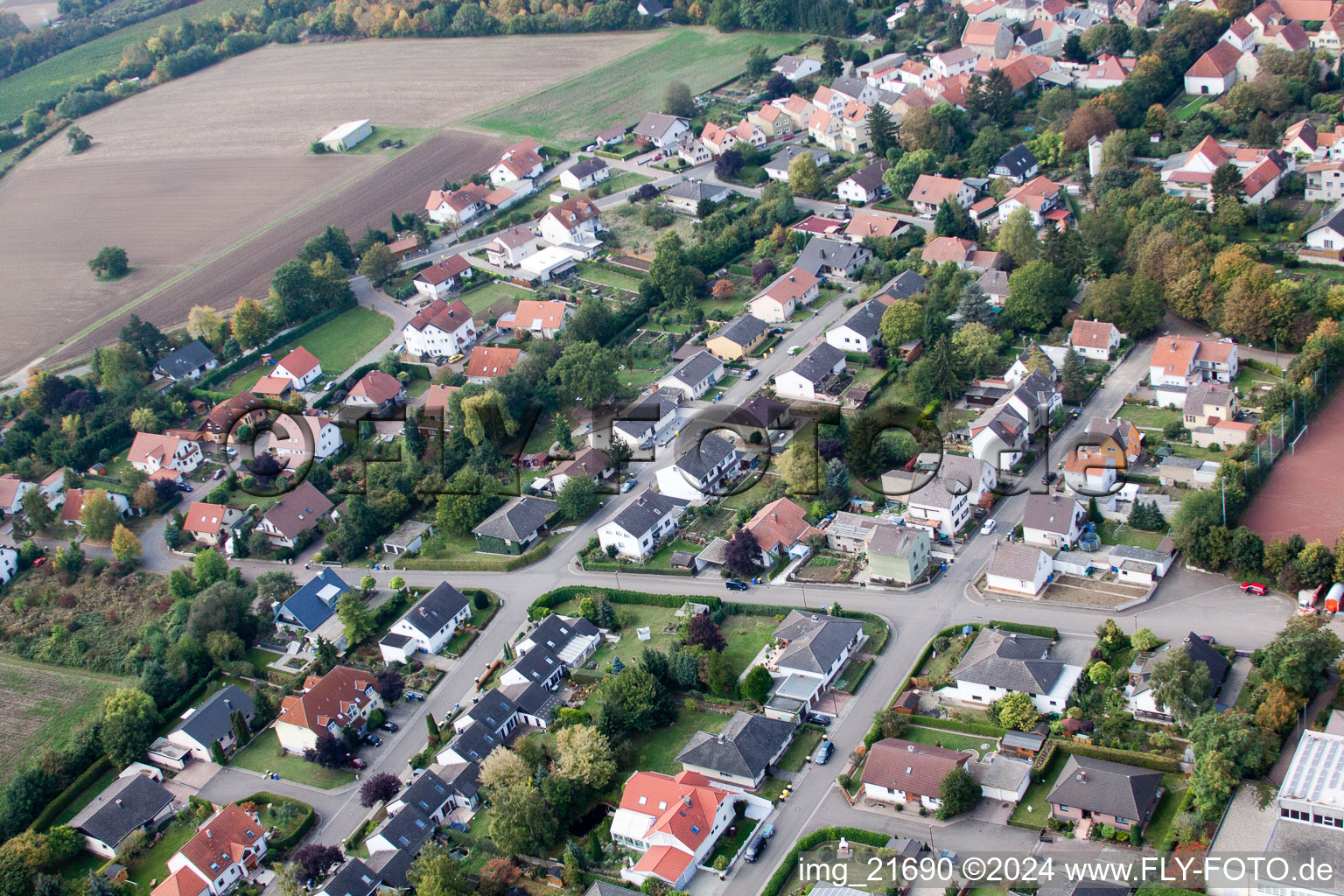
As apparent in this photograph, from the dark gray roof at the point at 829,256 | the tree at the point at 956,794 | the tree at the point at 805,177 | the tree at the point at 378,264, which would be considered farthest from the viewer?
the tree at the point at 805,177

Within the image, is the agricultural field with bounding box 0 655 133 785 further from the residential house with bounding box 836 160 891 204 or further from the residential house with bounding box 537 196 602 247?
the residential house with bounding box 836 160 891 204

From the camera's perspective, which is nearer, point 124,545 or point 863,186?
point 124,545

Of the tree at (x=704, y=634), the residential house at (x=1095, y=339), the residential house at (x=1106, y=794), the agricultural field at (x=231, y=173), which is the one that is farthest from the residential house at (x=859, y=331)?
the agricultural field at (x=231, y=173)

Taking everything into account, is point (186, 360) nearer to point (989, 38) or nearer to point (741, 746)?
point (741, 746)

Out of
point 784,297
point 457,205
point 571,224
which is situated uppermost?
point 457,205

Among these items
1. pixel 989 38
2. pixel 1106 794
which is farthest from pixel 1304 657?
pixel 989 38

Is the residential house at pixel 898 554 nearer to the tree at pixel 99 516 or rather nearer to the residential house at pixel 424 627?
the residential house at pixel 424 627

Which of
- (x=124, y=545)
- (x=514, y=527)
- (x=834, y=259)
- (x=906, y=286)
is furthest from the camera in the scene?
(x=834, y=259)
